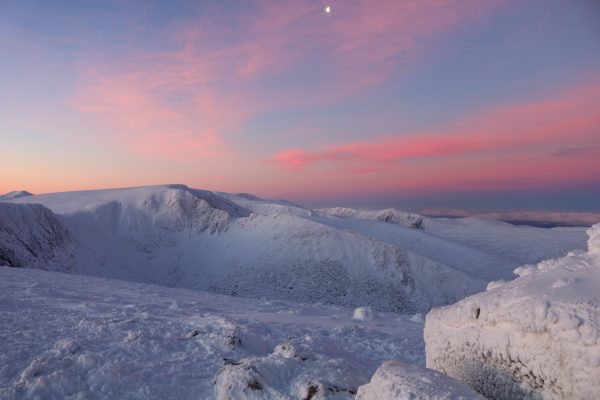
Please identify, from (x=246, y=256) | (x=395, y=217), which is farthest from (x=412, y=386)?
(x=395, y=217)

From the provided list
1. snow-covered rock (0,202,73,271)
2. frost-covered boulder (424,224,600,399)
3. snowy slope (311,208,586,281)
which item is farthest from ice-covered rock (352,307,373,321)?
snow-covered rock (0,202,73,271)

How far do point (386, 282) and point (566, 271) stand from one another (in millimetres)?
32648

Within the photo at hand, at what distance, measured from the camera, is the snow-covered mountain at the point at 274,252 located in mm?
36250

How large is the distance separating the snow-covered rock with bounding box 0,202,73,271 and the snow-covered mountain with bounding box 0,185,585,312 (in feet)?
0.76

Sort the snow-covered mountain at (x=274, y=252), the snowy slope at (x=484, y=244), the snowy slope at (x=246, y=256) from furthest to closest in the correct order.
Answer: the snowy slope at (x=484, y=244) → the snow-covered mountain at (x=274, y=252) → the snowy slope at (x=246, y=256)

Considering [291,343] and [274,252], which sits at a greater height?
[291,343]

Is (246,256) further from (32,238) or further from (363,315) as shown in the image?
(363,315)

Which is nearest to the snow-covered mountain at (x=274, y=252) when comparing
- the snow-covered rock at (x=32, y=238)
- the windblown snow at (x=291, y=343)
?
the snow-covered rock at (x=32, y=238)

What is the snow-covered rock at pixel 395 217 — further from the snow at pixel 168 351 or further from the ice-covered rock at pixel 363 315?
the snow at pixel 168 351

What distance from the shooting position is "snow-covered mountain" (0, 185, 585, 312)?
36.2m

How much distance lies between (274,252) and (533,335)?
37.4m

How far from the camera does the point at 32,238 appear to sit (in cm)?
3759

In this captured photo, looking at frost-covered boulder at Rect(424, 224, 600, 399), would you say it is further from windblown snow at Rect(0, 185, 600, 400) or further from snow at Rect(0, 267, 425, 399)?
snow at Rect(0, 267, 425, 399)

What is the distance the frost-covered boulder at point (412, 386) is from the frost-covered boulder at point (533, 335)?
564 mm
